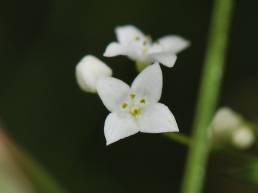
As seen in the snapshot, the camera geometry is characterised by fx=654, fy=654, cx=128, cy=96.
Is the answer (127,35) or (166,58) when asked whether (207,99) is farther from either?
(127,35)

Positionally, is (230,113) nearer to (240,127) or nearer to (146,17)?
(240,127)

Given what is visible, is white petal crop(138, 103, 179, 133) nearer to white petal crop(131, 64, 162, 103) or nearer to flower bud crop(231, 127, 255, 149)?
white petal crop(131, 64, 162, 103)

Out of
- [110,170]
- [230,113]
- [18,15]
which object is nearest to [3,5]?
[18,15]

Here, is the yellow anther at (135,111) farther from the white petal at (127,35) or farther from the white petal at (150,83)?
the white petal at (127,35)

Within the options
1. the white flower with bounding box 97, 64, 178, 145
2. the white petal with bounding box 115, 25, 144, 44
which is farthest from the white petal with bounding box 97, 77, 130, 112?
the white petal with bounding box 115, 25, 144, 44

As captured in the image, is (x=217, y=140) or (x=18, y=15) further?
(x=18, y=15)

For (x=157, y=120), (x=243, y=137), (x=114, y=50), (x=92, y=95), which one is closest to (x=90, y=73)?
(x=114, y=50)

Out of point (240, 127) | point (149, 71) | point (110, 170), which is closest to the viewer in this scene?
point (149, 71)
